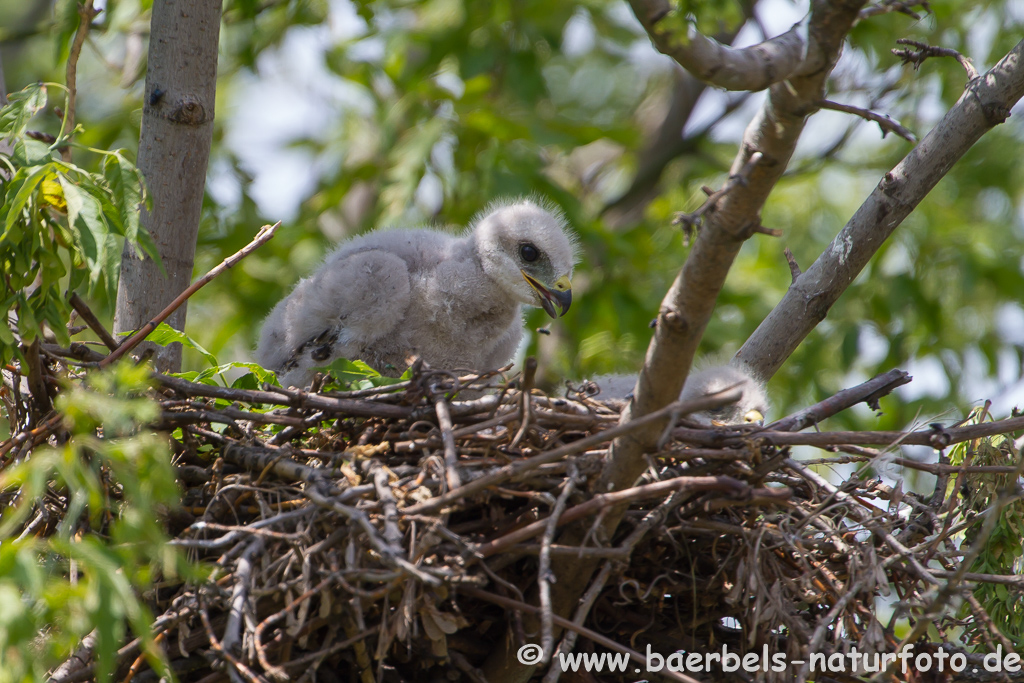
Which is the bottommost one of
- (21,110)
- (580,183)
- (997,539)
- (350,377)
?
(997,539)

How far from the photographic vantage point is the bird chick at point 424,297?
3922 millimetres

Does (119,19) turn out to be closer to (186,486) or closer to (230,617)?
(186,486)

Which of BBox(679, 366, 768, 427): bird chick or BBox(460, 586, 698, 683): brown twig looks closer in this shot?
BBox(460, 586, 698, 683): brown twig

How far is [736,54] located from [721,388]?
1.78 metres

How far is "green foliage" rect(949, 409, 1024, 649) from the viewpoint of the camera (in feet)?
10.2

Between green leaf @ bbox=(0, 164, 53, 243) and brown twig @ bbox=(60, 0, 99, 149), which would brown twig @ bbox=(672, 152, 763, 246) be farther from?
brown twig @ bbox=(60, 0, 99, 149)

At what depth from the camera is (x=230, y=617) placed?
7.82 feet

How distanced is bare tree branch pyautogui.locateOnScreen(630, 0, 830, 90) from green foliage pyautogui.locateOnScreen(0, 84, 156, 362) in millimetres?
1497

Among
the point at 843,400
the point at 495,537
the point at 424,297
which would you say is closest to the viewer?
the point at 495,537

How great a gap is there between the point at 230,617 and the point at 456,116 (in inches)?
192

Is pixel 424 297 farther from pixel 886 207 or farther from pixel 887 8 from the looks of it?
pixel 887 8

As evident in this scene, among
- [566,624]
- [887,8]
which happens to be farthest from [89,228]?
[887,8]

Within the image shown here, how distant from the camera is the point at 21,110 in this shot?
2.77m

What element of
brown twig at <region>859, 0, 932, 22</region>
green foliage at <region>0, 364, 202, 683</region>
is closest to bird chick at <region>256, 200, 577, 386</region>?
green foliage at <region>0, 364, 202, 683</region>
